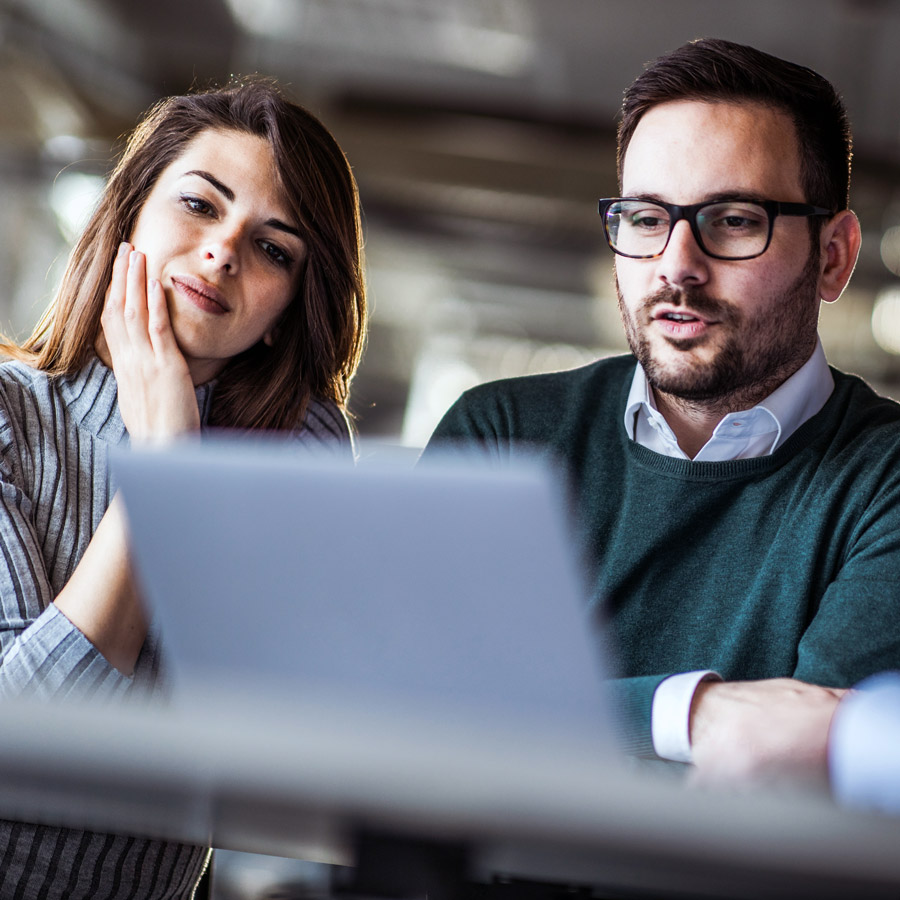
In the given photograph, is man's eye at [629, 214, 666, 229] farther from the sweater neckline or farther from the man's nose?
the sweater neckline

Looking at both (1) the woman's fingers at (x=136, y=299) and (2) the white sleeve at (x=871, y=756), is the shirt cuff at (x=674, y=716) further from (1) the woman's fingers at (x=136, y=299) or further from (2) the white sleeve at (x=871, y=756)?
(1) the woman's fingers at (x=136, y=299)

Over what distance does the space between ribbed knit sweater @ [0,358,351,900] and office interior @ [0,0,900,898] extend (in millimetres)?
2839

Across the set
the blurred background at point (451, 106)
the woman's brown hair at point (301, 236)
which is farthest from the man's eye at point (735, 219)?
the blurred background at point (451, 106)

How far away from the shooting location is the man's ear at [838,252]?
1.47 metres

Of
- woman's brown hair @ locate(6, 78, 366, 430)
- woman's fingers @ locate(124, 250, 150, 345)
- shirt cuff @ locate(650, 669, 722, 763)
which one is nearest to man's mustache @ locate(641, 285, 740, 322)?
woman's brown hair @ locate(6, 78, 366, 430)

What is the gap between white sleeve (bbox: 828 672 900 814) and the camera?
0.50m

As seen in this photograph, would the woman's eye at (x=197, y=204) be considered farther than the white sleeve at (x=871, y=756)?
Yes

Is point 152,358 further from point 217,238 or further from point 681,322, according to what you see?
point 681,322

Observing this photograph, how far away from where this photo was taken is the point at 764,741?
0.89 m

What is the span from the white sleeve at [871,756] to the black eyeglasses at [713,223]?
0.78m

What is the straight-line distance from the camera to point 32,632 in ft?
3.46

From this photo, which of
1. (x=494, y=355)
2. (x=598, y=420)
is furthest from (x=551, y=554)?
(x=494, y=355)

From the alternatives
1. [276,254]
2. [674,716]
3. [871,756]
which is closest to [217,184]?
[276,254]

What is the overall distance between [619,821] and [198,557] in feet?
1.07
